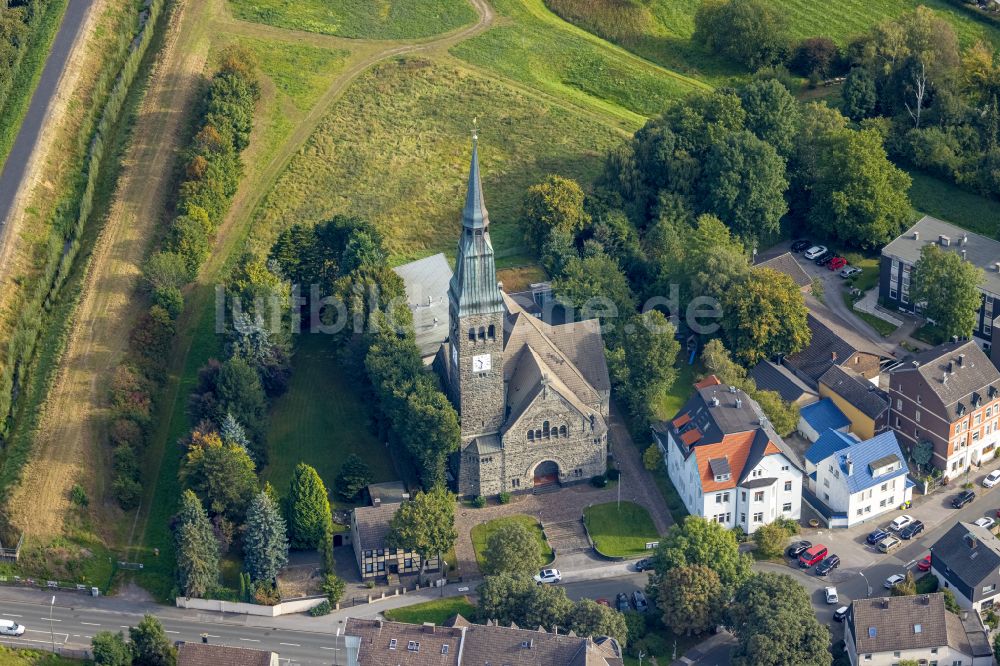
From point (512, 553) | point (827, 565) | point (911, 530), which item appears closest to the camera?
point (512, 553)

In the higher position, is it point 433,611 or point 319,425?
point 319,425

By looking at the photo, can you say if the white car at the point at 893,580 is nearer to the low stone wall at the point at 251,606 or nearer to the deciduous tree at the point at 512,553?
the deciduous tree at the point at 512,553

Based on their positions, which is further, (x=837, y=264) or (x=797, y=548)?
(x=837, y=264)

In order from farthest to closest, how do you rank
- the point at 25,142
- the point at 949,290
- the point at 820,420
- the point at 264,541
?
the point at 25,142, the point at 949,290, the point at 820,420, the point at 264,541

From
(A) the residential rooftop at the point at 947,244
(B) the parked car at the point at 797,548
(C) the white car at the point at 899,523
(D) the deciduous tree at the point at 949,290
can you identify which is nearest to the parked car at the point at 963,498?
(C) the white car at the point at 899,523

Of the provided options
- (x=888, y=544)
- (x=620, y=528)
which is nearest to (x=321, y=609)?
(x=620, y=528)

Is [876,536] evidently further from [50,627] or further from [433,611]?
[50,627]

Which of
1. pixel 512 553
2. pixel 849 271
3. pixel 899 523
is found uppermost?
pixel 849 271

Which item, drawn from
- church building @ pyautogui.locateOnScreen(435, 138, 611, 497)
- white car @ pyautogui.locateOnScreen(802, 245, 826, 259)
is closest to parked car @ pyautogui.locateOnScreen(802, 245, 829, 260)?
white car @ pyautogui.locateOnScreen(802, 245, 826, 259)
